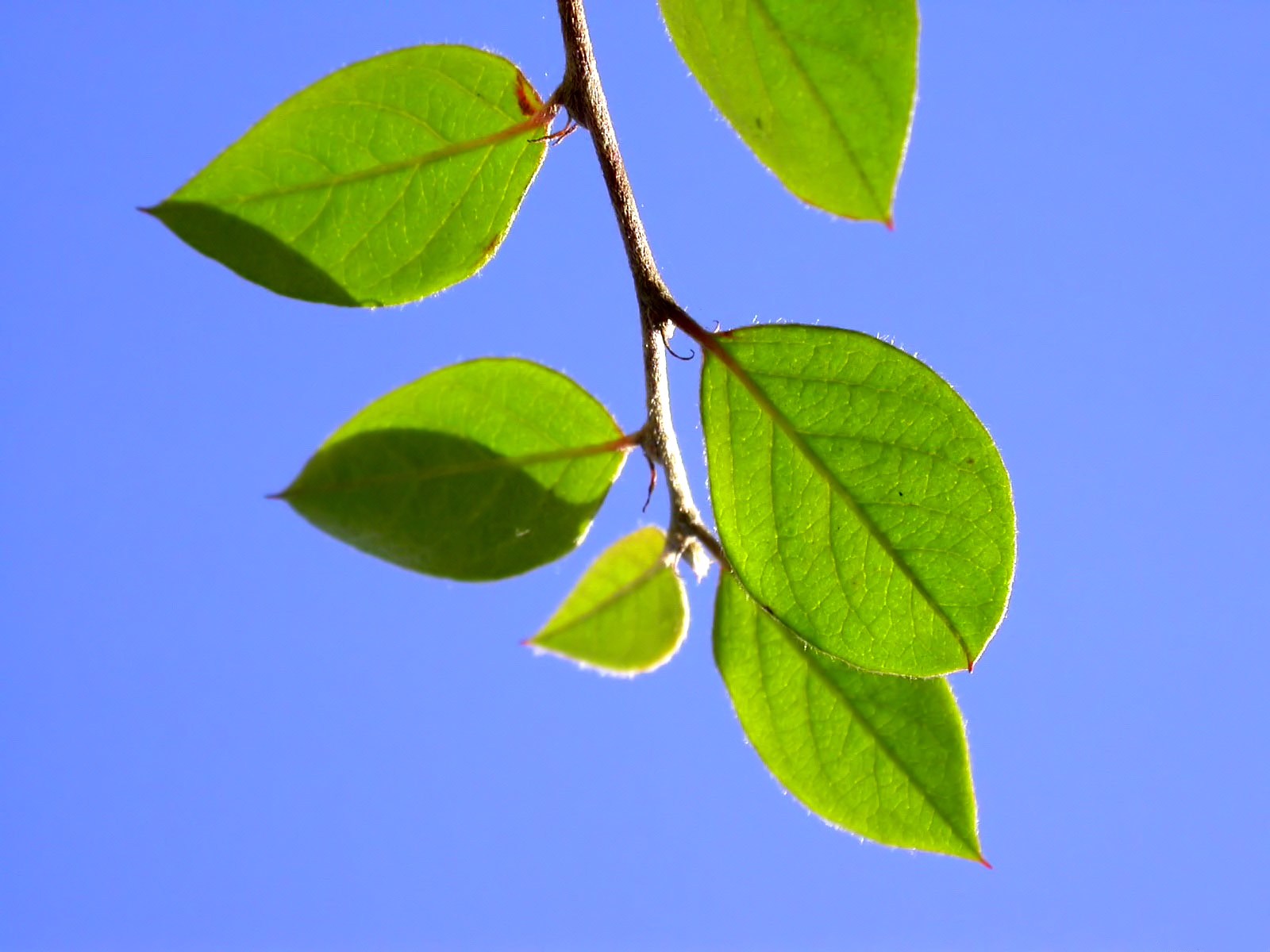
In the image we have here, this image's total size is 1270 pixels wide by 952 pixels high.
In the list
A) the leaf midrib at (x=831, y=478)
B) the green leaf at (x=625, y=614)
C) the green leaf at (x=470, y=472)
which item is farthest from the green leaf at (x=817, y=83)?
the green leaf at (x=625, y=614)

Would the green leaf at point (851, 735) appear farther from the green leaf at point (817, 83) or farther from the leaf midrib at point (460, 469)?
the green leaf at point (817, 83)

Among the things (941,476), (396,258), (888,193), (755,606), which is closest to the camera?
(888,193)

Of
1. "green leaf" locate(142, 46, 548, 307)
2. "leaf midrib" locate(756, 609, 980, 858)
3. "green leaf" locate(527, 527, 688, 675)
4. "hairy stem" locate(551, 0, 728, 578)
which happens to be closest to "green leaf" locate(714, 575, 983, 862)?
"leaf midrib" locate(756, 609, 980, 858)

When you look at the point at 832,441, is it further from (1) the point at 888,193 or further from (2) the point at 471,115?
(2) the point at 471,115

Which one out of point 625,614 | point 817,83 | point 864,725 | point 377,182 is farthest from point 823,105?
point 625,614

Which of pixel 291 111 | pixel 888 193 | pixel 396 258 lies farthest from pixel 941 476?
pixel 291 111

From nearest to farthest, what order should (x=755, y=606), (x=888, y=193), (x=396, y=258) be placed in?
(x=888, y=193)
(x=396, y=258)
(x=755, y=606)

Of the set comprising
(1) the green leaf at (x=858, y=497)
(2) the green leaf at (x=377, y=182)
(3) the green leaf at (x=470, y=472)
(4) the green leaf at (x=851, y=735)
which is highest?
(2) the green leaf at (x=377, y=182)
